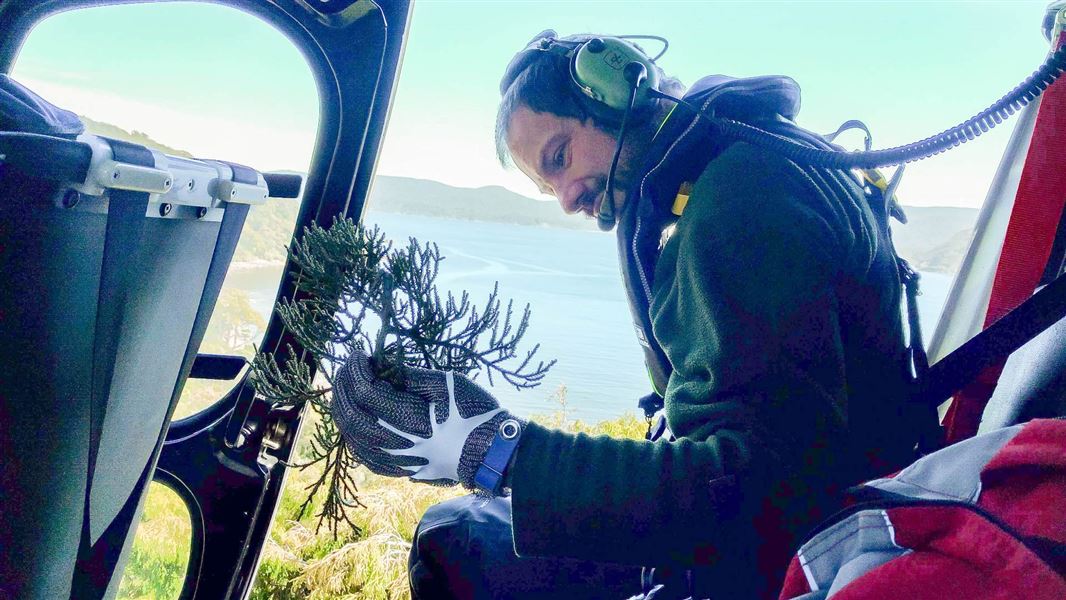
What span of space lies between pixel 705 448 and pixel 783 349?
0.64 feet

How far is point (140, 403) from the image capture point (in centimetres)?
153

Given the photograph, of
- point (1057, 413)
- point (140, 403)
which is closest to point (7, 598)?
point (140, 403)

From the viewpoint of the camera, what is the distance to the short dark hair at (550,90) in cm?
155

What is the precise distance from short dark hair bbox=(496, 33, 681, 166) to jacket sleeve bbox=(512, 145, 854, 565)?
436mm

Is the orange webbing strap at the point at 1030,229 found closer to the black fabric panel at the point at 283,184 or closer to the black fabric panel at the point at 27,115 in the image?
the black fabric panel at the point at 283,184

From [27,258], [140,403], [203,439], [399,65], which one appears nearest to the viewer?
[27,258]

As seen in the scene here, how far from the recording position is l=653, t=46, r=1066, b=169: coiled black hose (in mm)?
1216

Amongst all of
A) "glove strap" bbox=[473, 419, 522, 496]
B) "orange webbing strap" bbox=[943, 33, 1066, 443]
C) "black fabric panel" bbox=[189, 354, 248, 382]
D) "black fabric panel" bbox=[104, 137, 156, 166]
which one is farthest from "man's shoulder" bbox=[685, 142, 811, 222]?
"black fabric panel" bbox=[189, 354, 248, 382]

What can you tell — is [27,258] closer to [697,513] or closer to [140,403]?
[140,403]

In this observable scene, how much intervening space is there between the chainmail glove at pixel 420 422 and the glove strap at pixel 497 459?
0.01 metres

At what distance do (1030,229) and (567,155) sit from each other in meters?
0.97

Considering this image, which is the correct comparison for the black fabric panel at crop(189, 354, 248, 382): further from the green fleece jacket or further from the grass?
the green fleece jacket

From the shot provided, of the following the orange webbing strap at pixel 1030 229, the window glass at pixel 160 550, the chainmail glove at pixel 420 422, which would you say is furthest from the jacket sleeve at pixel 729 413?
the window glass at pixel 160 550

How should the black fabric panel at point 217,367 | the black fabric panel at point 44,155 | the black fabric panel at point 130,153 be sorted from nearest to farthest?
the black fabric panel at point 44,155, the black fabric panel at point 130,153, the black fabric panel at point 217,367
